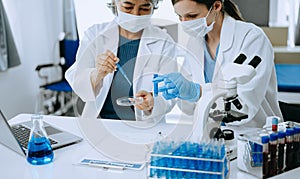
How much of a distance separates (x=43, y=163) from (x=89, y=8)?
121 cm

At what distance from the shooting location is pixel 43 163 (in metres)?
1.14

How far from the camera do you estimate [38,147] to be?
3.75 feet

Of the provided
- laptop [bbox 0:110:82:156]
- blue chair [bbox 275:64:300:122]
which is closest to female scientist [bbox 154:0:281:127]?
laptop [bbox 0:110:82:156]

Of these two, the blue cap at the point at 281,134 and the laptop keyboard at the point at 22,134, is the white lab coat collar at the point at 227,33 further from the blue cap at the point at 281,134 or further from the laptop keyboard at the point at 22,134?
the laptop keyboard at the point at 22,134

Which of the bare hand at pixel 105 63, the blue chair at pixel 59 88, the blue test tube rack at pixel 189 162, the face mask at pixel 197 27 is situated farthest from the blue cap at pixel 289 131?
the blue chair at pixel 59 88

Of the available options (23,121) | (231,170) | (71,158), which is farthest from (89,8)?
(231,170)

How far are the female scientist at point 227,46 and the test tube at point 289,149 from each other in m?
0.37

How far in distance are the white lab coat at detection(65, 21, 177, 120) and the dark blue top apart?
23 millimetres

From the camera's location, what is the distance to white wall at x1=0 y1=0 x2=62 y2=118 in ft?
10.7

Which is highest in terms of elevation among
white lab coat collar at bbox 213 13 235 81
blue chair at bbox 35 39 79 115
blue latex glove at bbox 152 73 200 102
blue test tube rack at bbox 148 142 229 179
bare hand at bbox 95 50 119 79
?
white lab coat collar at bbox 213 13 235 81

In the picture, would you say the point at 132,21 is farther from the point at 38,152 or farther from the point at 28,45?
the point at 28,45

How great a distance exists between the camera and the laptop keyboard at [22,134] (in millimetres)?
1291

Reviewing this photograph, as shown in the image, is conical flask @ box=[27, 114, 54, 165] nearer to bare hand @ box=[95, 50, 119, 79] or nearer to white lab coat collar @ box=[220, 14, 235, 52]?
bare hand @ box=[95, 50, 119, 79]

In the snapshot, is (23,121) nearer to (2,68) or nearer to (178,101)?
(178,101)
